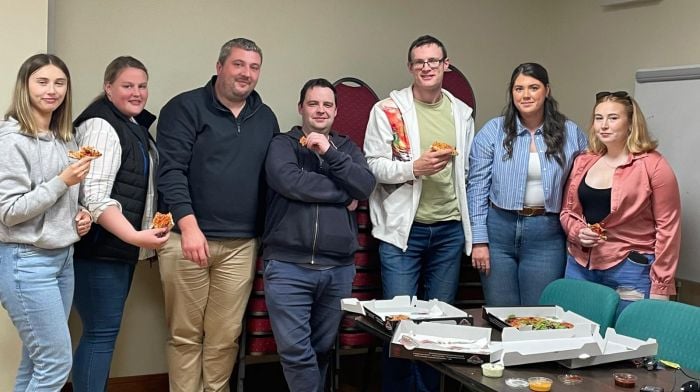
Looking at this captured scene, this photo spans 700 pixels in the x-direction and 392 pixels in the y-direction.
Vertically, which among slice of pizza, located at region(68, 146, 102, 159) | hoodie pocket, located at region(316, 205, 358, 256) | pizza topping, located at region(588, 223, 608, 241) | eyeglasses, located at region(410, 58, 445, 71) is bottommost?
hoodie pocket, located at region(316, 205, 358, 256)

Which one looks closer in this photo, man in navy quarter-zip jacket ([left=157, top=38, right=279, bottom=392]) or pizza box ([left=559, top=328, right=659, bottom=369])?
pizza box ([left=559, top=328, right=659, bottom=369])

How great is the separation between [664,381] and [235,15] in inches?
112

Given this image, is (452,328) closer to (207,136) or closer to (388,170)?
(388,170)

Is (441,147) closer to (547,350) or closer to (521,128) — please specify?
(521,128)

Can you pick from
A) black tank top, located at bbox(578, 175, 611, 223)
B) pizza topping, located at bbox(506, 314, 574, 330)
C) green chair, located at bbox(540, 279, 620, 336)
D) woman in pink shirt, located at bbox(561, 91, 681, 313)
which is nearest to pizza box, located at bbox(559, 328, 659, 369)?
pizza topping, located at bbox(506, 314, 574, 330)

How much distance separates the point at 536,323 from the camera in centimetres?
232

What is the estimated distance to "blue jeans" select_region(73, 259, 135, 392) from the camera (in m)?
2.86

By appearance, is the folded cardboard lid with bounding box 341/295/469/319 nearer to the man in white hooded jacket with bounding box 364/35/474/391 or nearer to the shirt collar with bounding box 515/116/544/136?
the man in white hooded jacket with bounding box 364/35/474/391

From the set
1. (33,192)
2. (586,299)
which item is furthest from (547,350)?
(33,192)

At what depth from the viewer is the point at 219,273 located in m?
3.22

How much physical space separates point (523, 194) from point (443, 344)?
1.23m

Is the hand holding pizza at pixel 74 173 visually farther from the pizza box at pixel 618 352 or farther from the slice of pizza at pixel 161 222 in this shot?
the pizza box at pixel 618 352

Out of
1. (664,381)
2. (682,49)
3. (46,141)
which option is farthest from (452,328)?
(682,49)

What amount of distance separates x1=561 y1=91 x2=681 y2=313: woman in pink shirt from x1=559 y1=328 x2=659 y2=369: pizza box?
79 cm
